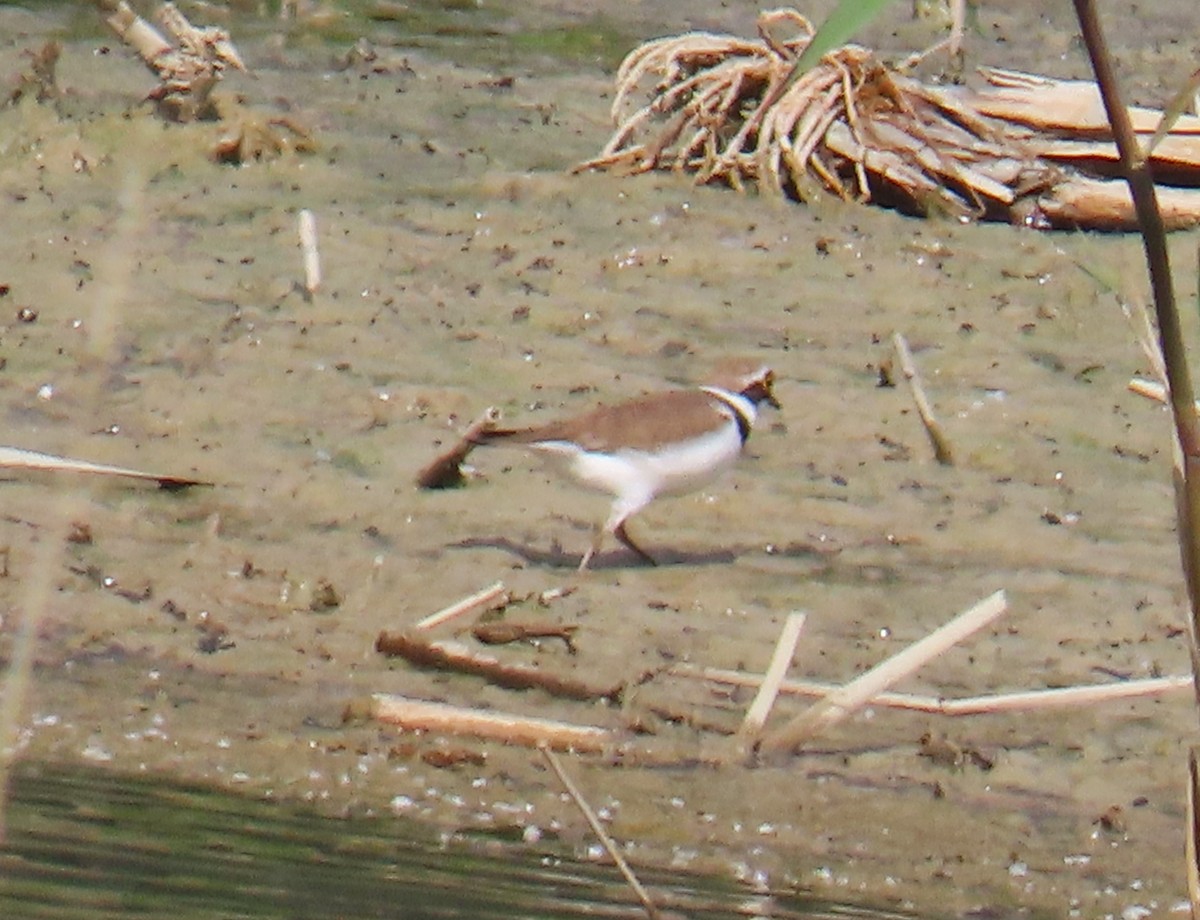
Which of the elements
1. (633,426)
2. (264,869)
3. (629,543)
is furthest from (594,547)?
(264,869)

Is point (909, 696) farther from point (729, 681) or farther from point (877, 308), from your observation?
point (877, 308)

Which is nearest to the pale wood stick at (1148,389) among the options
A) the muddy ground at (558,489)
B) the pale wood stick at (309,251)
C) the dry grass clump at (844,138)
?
the muddy ground at (558,489)

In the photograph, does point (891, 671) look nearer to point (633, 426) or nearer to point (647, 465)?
point (647, 465)

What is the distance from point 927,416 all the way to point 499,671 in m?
2.42

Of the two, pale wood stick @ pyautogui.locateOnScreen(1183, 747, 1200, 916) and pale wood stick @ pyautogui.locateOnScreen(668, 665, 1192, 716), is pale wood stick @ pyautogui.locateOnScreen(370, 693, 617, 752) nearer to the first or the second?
pale wood stick @ pyautogui.locateOnScreen(668, 665, 1192, 716)

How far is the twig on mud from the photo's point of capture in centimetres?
723

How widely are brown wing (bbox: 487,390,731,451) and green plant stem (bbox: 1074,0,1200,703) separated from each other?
4.71m

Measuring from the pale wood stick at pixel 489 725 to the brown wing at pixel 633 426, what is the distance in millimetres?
1539

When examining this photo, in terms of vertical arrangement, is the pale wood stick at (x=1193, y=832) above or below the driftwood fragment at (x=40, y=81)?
above

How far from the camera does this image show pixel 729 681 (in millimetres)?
6184

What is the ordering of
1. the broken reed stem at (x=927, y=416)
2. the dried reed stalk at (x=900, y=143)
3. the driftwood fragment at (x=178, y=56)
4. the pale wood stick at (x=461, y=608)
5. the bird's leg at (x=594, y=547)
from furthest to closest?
the driftwood fragment at (x=178, y=56) → the dried reed stalk at (x=900, y=143) → the broken reed stem at (x=927, y=416) → the bird's leg at (x=594, y=547) → the pale wood stick at (x=461, y=608)

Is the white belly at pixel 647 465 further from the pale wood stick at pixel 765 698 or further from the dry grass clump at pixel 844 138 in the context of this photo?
the dry grass clump at pixel 844 138

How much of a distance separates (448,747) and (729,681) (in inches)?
34.1

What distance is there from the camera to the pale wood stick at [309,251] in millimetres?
8938
